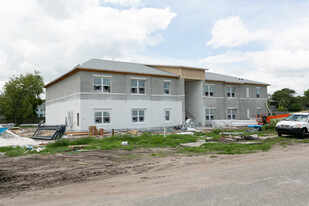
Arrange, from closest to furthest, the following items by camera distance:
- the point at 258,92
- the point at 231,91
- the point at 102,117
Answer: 1. the point at 102,117
2. the point at 231,91
3. the point at 258,92

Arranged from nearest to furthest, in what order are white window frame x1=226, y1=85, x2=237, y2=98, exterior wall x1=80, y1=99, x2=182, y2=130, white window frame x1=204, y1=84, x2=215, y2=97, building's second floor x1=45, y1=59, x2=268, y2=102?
1. exterior wall x1=80, y1=99, x2=182, y2=130
2. building's second floor x1=45, y1=59, x2=268, y2=102
3. white window frame x1=204, y1=84, x2=215, y2=97
4. white window frame x1=226, y1=85, x2=237, y2=98

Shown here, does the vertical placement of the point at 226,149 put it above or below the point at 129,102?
below

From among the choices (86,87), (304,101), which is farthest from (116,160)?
(304,101)

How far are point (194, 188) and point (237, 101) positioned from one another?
3288cm

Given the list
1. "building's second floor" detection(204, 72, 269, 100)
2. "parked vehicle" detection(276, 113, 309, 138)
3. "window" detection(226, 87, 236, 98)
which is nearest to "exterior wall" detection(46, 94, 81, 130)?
"building's second floor" detection(204, 72, 269, 100)

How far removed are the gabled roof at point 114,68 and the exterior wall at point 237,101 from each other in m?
7.32

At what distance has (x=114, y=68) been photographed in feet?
89.0

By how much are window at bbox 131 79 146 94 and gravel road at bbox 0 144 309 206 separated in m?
19.8

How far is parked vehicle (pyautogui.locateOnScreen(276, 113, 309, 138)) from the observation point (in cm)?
1723

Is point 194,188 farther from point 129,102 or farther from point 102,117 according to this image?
point 129,102

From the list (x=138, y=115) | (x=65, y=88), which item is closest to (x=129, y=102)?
(x=138, y=115)

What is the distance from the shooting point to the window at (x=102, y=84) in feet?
84.9

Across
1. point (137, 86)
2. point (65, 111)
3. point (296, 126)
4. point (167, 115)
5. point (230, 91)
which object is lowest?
point (296, 126)

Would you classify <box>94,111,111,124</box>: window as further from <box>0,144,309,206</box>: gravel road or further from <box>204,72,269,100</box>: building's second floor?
<box>0,144,309,206</box>: gravel road
